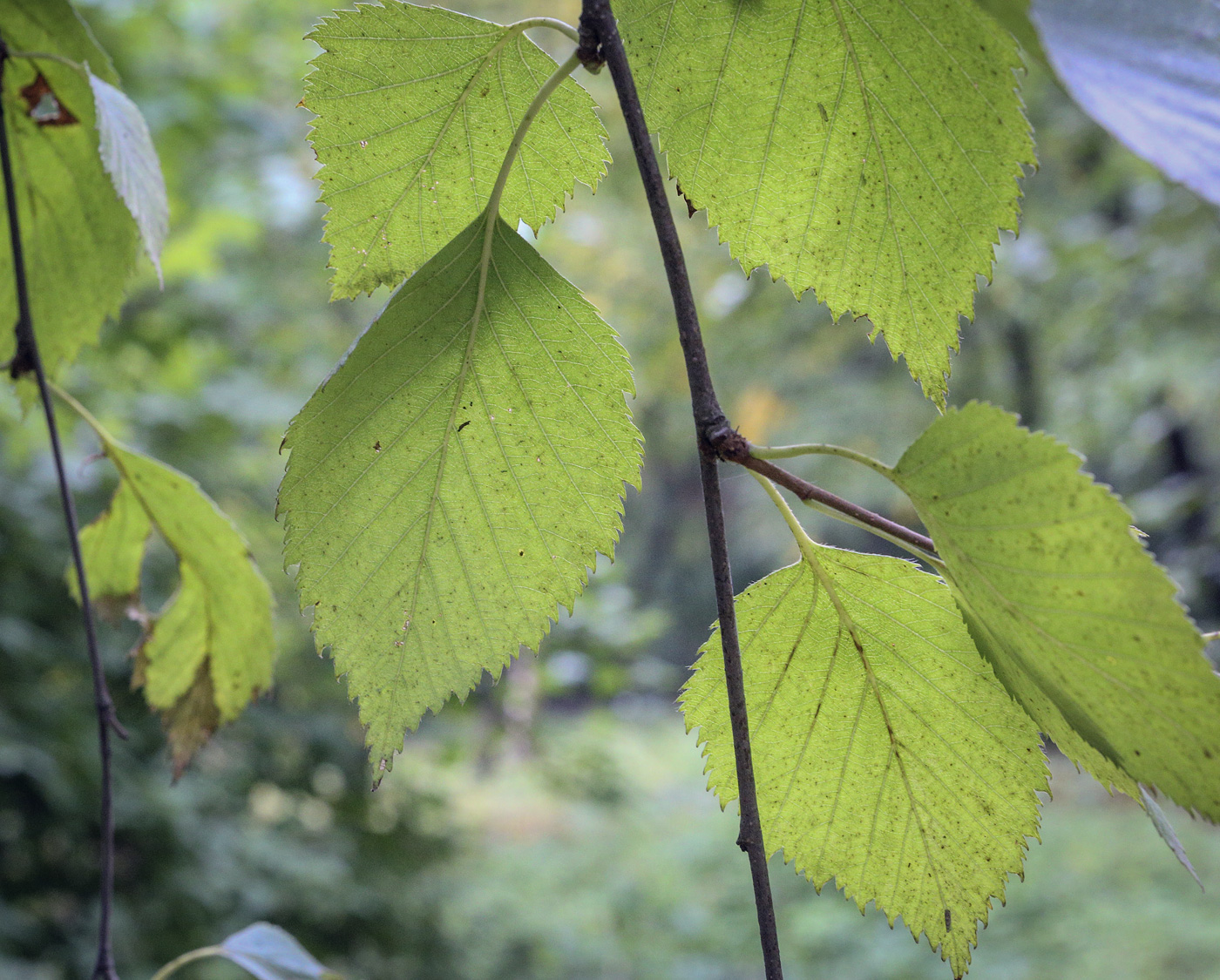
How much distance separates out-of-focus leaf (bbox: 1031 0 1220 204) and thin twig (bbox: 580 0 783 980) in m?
0.11

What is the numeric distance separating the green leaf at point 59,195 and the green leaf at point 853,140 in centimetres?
34

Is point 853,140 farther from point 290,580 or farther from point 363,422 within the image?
point 290,580

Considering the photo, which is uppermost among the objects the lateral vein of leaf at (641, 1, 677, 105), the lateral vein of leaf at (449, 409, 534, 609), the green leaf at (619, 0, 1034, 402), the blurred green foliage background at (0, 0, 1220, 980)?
the blurred green foliage background at (0, 0, 1220, 980)

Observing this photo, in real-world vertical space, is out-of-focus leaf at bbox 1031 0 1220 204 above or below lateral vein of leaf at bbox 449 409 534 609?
below

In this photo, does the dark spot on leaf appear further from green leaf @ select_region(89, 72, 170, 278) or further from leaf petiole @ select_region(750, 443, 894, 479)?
leaf petiole @ select_region(750, 443, 894, 479)

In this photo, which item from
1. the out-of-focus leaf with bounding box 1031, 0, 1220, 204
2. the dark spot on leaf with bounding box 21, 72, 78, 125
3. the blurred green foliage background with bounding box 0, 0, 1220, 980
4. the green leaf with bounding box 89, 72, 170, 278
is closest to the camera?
the out-of-focus leaf with bounding box 1031, 0, 1220, 204

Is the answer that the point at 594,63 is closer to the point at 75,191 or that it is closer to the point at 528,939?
the point at 75,191

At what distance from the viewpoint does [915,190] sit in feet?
1.01

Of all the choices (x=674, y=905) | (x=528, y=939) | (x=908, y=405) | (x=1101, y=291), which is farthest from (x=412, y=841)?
(x=908, y=405)

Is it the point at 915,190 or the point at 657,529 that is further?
the point at 657,529

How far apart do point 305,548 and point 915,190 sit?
0.23 meters

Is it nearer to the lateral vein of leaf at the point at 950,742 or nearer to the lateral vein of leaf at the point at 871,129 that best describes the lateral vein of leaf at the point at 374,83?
the lateral vein of leaf at the point at 871,129

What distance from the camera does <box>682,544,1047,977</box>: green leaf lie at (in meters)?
0.30

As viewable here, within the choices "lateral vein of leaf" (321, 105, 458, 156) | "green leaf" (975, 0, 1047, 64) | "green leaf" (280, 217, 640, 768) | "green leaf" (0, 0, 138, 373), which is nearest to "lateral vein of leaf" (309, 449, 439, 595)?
"green leaf" (280, 217, 640, 768)
